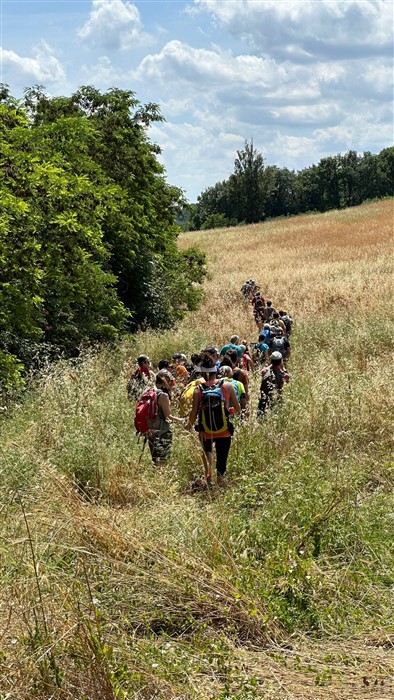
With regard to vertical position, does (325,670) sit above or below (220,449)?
below

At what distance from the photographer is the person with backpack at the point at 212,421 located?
6660mm

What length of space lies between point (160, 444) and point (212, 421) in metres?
0.85

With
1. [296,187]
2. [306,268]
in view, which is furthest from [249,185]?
[306,268]

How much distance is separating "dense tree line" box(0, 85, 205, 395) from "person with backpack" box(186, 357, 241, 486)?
4.43 metres

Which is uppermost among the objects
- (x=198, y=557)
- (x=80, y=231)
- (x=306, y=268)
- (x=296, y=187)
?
(x=296, y=187)

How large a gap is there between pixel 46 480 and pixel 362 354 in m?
8.29

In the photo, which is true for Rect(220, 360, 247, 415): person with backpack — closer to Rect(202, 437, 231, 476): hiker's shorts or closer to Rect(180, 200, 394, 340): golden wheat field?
Rect(202, 437, 231, 476): hiker's shorts

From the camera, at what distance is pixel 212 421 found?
6.63 metres

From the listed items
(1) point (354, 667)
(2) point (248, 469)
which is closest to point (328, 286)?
(2) point (248, 469)

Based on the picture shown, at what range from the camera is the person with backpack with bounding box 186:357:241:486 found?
6.66 meters

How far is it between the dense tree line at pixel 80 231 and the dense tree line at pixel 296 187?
2763 inches

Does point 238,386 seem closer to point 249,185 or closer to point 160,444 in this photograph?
point 160,444

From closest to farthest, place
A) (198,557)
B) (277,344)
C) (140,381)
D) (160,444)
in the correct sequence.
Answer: (198,557) → (160,444) → (140,381) → (277,344)

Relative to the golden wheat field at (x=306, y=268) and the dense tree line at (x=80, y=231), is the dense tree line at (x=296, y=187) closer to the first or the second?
the golden wheat field at (x=306, y=268)
